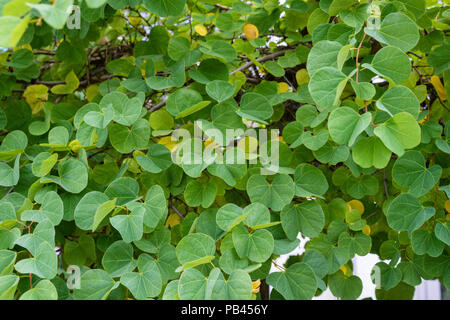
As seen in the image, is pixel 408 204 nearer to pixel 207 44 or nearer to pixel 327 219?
pixel 327 219

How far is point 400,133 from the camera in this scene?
49cm

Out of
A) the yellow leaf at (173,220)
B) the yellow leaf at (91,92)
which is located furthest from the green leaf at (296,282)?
the yellow leaf at (91,92)

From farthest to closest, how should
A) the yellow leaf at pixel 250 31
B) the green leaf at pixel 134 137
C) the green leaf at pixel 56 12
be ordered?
the yellow leaf at pixel 250 31, the green leaf at pixel 134 137, the green leaf at pixel 56 12

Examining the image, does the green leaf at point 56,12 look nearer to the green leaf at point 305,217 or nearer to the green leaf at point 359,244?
the green leaf at point 305,217

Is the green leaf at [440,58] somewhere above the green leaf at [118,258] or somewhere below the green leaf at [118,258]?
above

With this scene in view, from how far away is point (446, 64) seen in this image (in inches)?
27.5

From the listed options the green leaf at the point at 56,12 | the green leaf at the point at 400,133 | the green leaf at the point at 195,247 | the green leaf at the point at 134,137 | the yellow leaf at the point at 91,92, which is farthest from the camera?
the yellow leaf at the point at 91,92

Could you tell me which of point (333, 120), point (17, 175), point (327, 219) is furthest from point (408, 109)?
point (17, 175)

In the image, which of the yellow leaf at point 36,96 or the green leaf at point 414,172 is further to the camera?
the yellow leaf at point 36,96

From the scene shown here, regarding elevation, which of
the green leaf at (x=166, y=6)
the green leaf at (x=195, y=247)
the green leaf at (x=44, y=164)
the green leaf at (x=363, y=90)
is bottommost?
the green leaf at (x=195, y=247)

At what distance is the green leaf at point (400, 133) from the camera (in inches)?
18.8

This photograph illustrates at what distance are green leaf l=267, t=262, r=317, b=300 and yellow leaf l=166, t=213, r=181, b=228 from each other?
0.21 m

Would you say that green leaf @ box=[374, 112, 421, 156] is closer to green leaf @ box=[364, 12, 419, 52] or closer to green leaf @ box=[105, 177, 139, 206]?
green leaf @ box=[364, 12, 419, 52]
